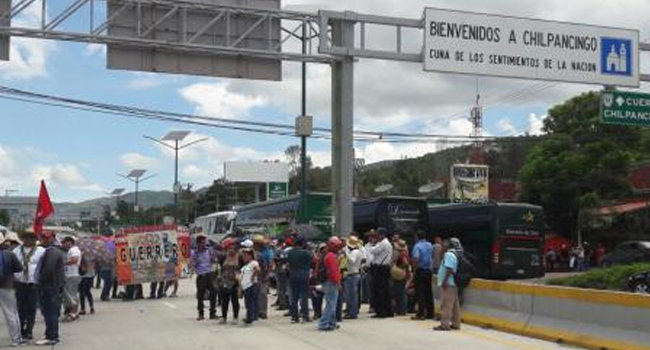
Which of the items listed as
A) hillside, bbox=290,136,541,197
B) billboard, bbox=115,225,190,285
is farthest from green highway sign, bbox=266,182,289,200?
billboard, bbox=115,225,190,285

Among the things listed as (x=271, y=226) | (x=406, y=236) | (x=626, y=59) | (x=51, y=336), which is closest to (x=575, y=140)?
(x=271, y=226)

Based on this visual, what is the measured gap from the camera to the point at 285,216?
3947 centimetres

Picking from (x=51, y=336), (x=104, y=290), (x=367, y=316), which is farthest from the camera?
(x=104, y=290)

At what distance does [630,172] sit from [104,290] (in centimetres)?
3543

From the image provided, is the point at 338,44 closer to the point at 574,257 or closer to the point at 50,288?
the point at 50,288

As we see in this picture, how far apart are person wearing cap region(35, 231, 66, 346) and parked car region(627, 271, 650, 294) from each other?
48.9 ft

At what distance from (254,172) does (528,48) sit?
8468cm

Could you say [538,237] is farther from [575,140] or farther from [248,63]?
[575,140]

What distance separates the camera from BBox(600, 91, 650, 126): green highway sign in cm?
2191

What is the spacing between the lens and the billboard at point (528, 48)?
856 inches

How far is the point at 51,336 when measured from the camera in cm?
1434

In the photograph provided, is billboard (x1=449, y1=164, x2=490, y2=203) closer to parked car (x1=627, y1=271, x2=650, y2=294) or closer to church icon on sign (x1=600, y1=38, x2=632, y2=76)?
church icon on sign (x1=600, y1=38, x2=632, y2=76)

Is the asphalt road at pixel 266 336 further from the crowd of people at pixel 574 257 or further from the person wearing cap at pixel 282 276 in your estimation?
the crowd of people at pixel 574 257

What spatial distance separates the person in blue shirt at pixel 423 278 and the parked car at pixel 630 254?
1720 cm
